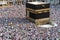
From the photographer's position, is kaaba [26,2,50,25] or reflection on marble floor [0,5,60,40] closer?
reflection on marble floor [0,5,60,40]

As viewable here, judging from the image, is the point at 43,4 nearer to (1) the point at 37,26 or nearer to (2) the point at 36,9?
(2) the point at 36,9

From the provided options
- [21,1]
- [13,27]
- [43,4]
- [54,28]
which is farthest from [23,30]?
[21,1]

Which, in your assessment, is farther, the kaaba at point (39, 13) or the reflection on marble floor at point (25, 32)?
the kaaba at point (39, 13)

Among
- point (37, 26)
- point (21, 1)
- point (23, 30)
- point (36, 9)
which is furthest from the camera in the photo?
point (21, 1)

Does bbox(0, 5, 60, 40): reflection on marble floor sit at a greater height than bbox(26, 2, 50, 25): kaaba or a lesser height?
lesser

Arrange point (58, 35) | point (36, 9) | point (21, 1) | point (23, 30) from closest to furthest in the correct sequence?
1. point (58, 35)
2. point (23, 30)
3. point (36, 9)
4. point (21, 1)

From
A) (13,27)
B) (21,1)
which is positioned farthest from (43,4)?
(21,1)

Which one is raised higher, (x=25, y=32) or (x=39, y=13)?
(x=39, y=13)

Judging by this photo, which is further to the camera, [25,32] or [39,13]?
[39,13]

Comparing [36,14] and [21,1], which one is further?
[21,1]

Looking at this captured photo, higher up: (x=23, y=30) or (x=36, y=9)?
(x=36, y=9)

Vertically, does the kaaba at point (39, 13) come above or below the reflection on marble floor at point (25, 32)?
above

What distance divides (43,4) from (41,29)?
826 millimetres

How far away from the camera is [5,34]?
331cm
